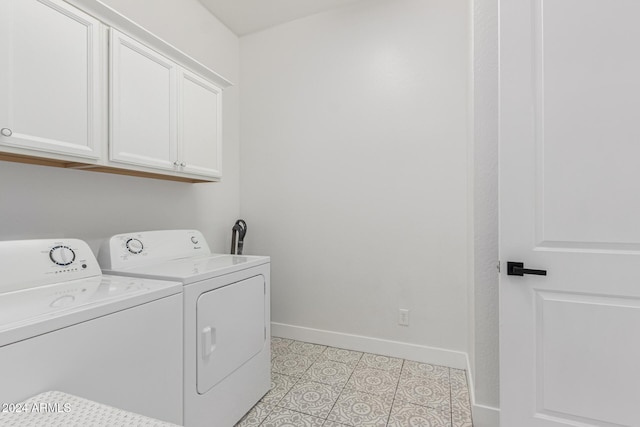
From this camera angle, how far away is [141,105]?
1.64 m

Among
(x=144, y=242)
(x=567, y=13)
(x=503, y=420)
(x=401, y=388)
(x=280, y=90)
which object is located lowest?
(x=401, y=388)

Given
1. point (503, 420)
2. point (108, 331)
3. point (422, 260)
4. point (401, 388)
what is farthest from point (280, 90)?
point (503, 420)

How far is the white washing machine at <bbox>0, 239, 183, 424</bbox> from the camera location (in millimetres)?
827

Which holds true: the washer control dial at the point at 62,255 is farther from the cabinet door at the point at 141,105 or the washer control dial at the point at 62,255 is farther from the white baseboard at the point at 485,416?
the white baseboard at the point at 485,416

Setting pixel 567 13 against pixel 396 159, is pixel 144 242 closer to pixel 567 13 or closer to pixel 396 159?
pixel 396 159

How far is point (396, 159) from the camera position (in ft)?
7.91

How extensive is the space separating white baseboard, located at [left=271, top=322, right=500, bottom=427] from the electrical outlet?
0.16 m

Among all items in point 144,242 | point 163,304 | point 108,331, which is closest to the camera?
point 108,331

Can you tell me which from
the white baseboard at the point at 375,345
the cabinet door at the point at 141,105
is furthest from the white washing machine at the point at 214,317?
the white baseboard at the point at 375,345

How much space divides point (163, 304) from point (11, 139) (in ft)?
2.78

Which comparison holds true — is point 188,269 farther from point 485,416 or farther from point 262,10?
point 262,10

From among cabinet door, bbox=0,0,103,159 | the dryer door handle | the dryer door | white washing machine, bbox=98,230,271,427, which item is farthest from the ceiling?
the dryer door handle

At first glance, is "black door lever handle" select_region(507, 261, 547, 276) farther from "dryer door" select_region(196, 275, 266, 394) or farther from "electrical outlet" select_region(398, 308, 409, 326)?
"dryer door" select_region(196, 275, 266, 394)

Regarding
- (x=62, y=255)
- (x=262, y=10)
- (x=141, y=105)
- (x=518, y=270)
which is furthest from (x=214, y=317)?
(x=262, y=10)
